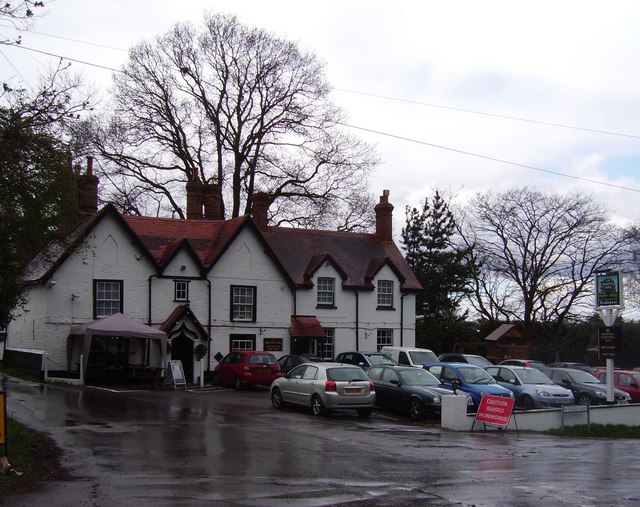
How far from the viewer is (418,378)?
76.4ft

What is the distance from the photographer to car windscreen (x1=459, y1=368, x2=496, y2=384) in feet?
80.3

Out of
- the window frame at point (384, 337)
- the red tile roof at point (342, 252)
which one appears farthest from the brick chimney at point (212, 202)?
the window frame at point (384, 337)

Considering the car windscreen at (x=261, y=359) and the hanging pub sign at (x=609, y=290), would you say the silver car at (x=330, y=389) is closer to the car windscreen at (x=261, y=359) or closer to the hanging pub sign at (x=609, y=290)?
the car windscreen at (x=261, y=359)

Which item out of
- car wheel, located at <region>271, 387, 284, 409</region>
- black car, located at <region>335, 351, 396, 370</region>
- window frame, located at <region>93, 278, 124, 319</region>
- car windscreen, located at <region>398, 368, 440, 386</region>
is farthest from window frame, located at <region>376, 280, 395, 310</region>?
car wheel, located at <region>271, 387, 284, 409</region>

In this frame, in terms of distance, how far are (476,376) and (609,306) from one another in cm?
506

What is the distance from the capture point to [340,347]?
40.5 metres

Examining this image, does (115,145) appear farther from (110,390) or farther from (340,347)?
(110,390)

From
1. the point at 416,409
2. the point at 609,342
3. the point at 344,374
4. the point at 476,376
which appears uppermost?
the point at 609,342

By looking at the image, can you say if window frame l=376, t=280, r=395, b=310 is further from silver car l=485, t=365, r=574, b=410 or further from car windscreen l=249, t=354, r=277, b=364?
silver car l=485, t=365, r=574, b=410

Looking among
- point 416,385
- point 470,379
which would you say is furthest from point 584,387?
point 416,385

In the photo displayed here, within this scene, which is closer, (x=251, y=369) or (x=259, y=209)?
(x=251, y=369)

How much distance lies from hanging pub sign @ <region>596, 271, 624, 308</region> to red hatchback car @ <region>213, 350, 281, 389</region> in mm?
12624

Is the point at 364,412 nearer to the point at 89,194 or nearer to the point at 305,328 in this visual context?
the point at 305,328

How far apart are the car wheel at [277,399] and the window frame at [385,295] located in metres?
18.7
